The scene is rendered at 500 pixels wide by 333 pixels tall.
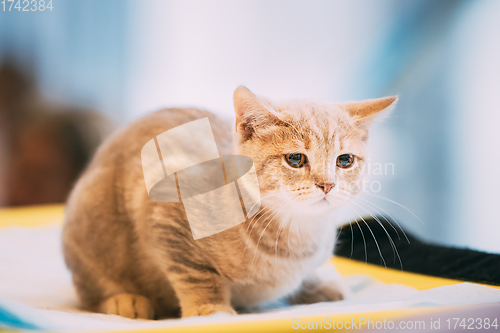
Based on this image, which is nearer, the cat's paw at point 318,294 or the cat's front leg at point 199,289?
the cat's front leg at point 199,289

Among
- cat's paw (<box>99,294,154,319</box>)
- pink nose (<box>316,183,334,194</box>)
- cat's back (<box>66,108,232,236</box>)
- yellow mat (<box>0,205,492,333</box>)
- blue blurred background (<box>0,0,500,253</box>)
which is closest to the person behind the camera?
yellow mat (<box>0,205,492,333</box>)

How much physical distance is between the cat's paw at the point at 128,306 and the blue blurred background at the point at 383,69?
62cm

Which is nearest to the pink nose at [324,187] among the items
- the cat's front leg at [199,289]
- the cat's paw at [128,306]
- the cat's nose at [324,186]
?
the cat's nose at [324,186]

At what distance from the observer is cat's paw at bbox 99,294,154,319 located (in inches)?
38.2

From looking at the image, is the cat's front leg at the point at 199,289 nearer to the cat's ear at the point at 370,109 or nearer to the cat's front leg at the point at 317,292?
the cat's front leg at the point at 317,292

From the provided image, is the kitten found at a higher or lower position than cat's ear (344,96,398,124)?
lower

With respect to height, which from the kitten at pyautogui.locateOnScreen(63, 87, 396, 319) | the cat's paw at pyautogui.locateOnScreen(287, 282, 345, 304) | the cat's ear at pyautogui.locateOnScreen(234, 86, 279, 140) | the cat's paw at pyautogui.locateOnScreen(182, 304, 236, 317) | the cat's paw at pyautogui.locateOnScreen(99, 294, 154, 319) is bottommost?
the cat's paw at pyautogui.locateOnScreen(287, 282, 345, 304)

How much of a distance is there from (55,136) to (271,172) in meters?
2.48

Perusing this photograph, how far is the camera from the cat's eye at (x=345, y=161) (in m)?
0.95

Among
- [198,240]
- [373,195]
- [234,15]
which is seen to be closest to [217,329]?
[198,240]

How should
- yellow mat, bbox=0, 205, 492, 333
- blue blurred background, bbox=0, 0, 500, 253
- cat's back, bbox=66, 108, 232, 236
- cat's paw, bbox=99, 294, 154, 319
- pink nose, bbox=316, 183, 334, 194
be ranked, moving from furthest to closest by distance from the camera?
blue blurred background, bbox=0, 0, 500, 253
cat's back, bbox=66, 108, 232, 236
cat's paw, bbox=99, 294, 154, 319
pink nose, bbox=316, 183, 334, 194
yellow mat, bbox=0, 205, 492, 333

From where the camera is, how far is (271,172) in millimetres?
909

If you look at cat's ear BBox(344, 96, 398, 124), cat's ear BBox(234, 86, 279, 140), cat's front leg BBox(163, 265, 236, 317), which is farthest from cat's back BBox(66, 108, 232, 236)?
cat's ear BBox(344, 96, 398, 124)

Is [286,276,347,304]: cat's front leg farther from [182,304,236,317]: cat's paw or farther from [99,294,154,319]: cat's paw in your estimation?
[99,294,154,319]: cat's paw
